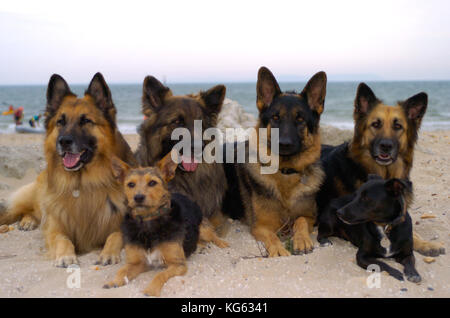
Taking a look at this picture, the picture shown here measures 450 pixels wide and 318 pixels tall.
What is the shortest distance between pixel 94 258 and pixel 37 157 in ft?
18.7

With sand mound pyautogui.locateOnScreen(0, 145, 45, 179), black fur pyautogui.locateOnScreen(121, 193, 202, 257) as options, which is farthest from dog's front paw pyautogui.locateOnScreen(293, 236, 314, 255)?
sand mound pyautogui.locateOnScreen(0, 145, 45, 179)

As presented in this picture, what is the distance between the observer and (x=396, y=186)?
407cm

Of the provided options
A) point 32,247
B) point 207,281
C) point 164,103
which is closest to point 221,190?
point 164,103

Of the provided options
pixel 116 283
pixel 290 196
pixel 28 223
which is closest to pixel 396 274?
pixel 290 196

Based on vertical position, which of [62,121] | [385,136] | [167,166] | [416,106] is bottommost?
[167,166]

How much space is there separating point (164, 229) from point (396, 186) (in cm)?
240

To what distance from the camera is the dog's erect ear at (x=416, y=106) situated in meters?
4.92

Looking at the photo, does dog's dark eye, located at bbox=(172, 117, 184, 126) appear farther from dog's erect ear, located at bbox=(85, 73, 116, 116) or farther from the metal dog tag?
the metal dog tag

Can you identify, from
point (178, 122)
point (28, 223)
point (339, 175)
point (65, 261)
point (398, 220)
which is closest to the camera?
point (398, 220)

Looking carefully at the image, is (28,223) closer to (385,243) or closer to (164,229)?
(164,229)

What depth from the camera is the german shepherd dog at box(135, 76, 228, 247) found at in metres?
4.79

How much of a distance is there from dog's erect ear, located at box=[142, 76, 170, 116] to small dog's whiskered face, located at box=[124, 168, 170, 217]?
957 millimetres

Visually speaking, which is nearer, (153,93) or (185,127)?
(185,127)

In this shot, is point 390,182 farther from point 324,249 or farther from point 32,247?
point 32,247
